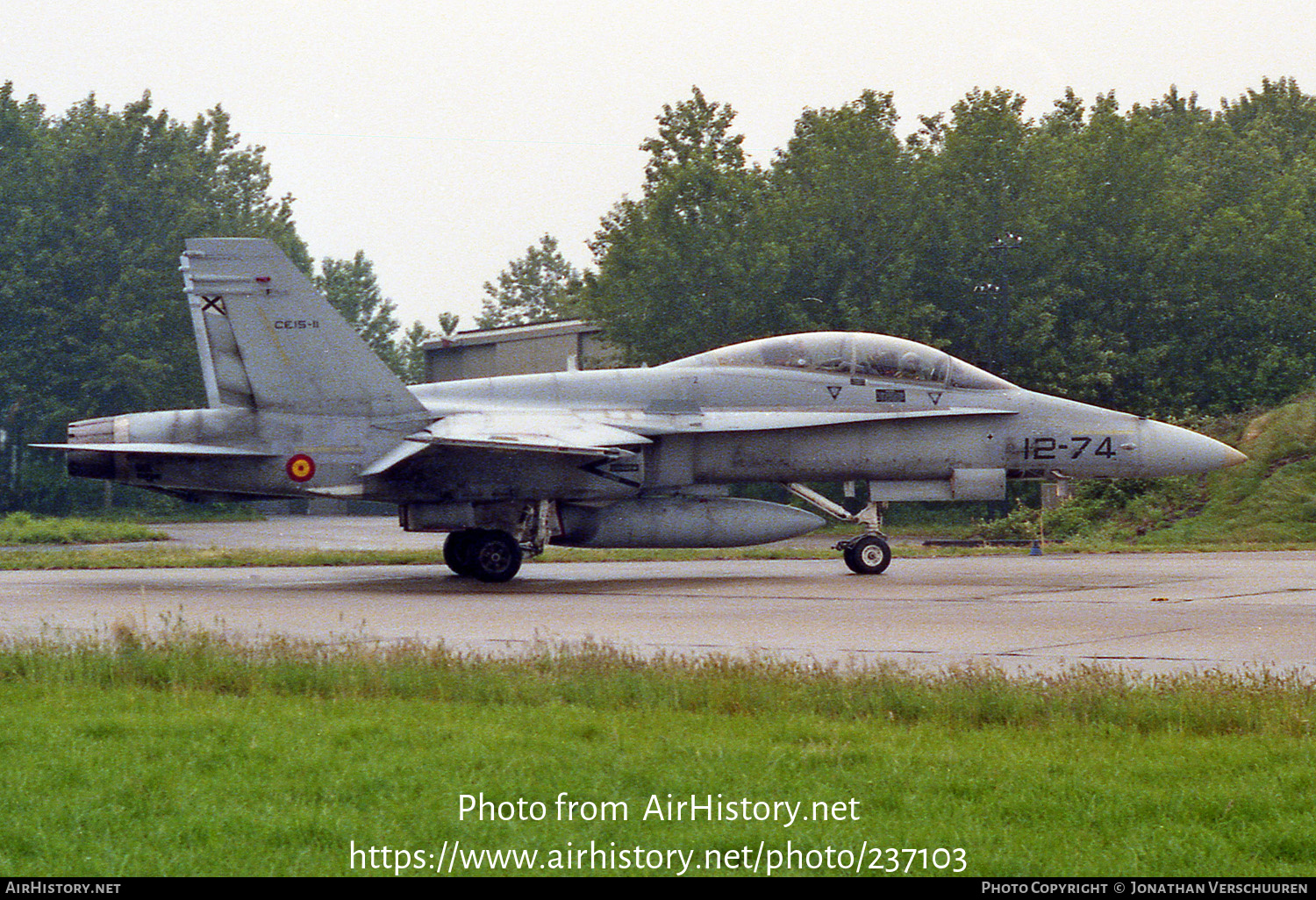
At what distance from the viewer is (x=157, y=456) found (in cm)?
1716

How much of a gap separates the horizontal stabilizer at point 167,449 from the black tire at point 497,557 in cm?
288

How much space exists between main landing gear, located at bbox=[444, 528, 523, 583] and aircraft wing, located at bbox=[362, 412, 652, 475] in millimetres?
1436

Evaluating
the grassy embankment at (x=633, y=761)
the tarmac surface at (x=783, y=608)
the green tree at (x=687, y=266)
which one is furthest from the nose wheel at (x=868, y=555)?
the green tree at (x=687, y=266)

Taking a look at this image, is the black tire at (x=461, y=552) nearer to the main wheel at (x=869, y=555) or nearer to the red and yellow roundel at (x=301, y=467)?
the red and yellow roundel at (x=301, y=467)

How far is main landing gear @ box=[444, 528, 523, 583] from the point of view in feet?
59.6

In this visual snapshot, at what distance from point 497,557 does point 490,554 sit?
0.10 m

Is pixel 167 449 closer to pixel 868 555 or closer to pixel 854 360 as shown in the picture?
pixel 854 360

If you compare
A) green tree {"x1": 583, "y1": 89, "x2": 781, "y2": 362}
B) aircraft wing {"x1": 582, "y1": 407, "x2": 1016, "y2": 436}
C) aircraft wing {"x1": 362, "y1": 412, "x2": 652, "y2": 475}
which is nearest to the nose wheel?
aircraft wing {"x1": 582, "y1": 407, "x2": 1016, "y2": 436}

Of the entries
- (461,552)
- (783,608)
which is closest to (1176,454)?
(783,608)

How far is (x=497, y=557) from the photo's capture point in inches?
716

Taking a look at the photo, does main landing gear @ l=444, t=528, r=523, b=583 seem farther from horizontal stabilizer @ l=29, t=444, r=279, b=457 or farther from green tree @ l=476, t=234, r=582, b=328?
green tree @ l=476, t=234, r=582, b=328

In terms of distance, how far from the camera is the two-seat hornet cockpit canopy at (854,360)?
62.2 ft

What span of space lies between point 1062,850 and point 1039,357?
131ft
